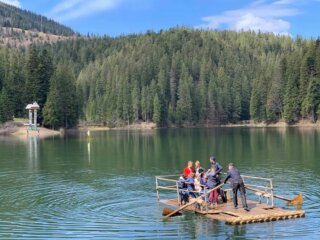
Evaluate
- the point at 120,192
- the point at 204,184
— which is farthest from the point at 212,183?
the point at 120,192

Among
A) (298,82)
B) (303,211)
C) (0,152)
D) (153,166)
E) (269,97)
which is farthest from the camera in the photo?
(269,97)

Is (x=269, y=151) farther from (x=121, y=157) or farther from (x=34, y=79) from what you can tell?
(x=34, y=79)

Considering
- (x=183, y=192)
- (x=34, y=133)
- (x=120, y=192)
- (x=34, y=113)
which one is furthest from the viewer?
(x=34, y=113)

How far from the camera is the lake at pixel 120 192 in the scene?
27891 millimetres

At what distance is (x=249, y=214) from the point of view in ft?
97.7

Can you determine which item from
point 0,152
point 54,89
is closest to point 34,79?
point 54,89

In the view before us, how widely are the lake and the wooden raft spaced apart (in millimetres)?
443

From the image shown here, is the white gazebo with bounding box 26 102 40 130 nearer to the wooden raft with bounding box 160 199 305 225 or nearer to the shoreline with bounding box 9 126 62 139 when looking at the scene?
the shoreline with bounding box 9 126 62 139

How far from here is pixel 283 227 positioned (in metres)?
27.9

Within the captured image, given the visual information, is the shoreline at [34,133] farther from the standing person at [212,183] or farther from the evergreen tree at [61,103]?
the standing person at [212,183]

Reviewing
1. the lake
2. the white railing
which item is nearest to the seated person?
the white railing

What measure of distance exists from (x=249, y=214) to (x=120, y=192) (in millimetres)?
14317

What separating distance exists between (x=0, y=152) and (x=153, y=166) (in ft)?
109

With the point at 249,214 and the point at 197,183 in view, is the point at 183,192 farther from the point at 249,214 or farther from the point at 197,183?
the point at 249,214
